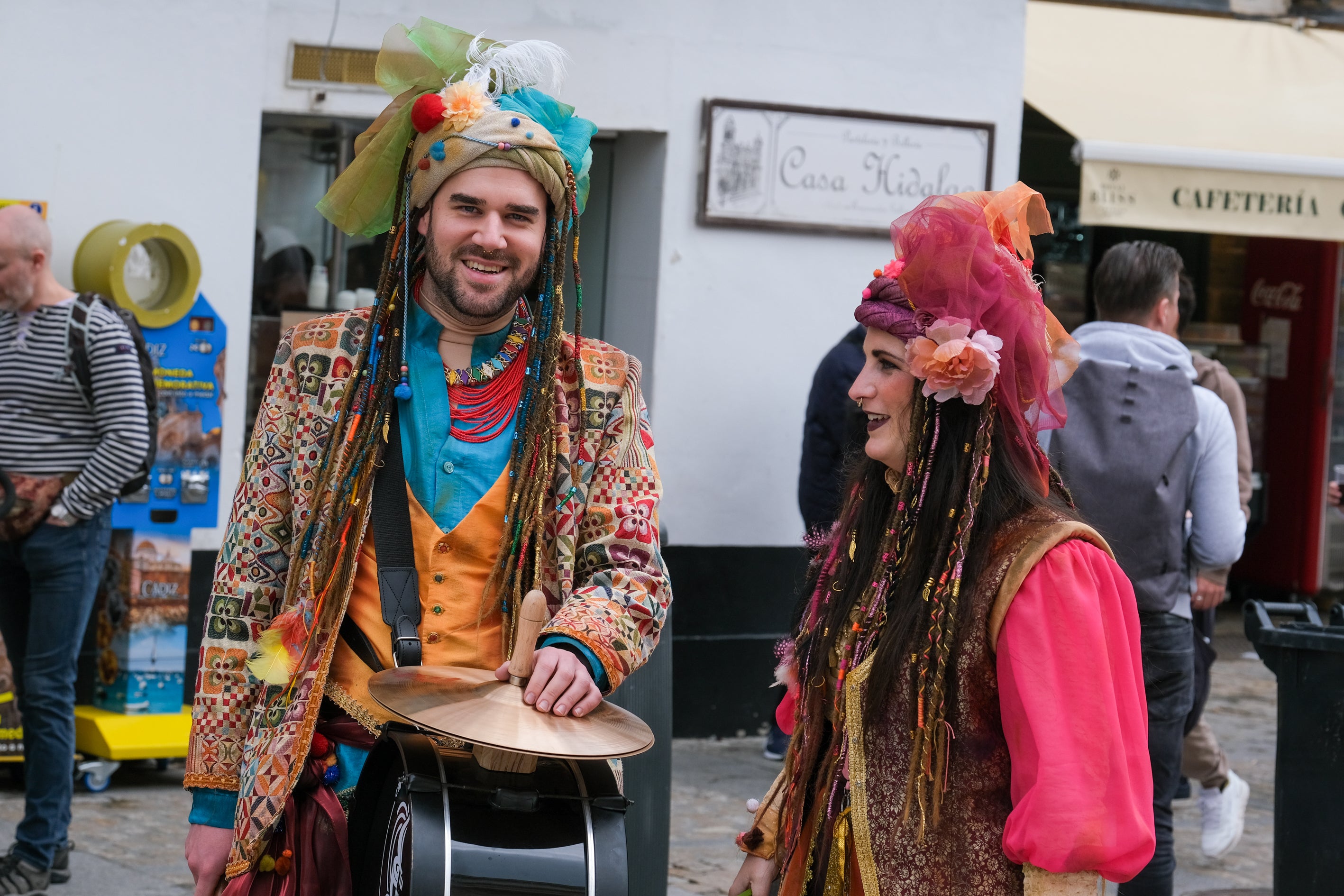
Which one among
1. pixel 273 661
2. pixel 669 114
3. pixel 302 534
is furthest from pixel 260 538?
pixel 669 114

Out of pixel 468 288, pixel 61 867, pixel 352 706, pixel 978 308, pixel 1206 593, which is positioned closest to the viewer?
pixel 978 308

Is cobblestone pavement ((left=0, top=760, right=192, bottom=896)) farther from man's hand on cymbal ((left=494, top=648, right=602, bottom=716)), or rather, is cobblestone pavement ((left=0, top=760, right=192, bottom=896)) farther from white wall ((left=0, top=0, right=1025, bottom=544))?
man's hand on cymbal ((left=494, top=648, right=602, bottom=716))

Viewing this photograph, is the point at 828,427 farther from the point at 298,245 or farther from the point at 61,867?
the point at 61,867

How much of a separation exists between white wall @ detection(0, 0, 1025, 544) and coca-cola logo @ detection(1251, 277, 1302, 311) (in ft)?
14.8

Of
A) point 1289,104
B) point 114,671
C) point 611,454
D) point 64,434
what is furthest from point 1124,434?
point 1289,104

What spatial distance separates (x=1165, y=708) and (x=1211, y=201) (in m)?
3.61

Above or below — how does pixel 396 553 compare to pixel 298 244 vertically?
below

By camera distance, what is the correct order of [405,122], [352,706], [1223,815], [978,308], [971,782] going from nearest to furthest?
[971,782] < [978,308] < [352,706] < [405,122] < [1223,815]

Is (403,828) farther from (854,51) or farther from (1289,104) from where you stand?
(1289,104)

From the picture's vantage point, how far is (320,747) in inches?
105

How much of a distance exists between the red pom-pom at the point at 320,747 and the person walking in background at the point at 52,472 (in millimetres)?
2472

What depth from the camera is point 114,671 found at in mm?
5887

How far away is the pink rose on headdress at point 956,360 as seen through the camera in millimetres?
2359

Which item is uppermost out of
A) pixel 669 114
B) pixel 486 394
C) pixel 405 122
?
pixel 669 114
